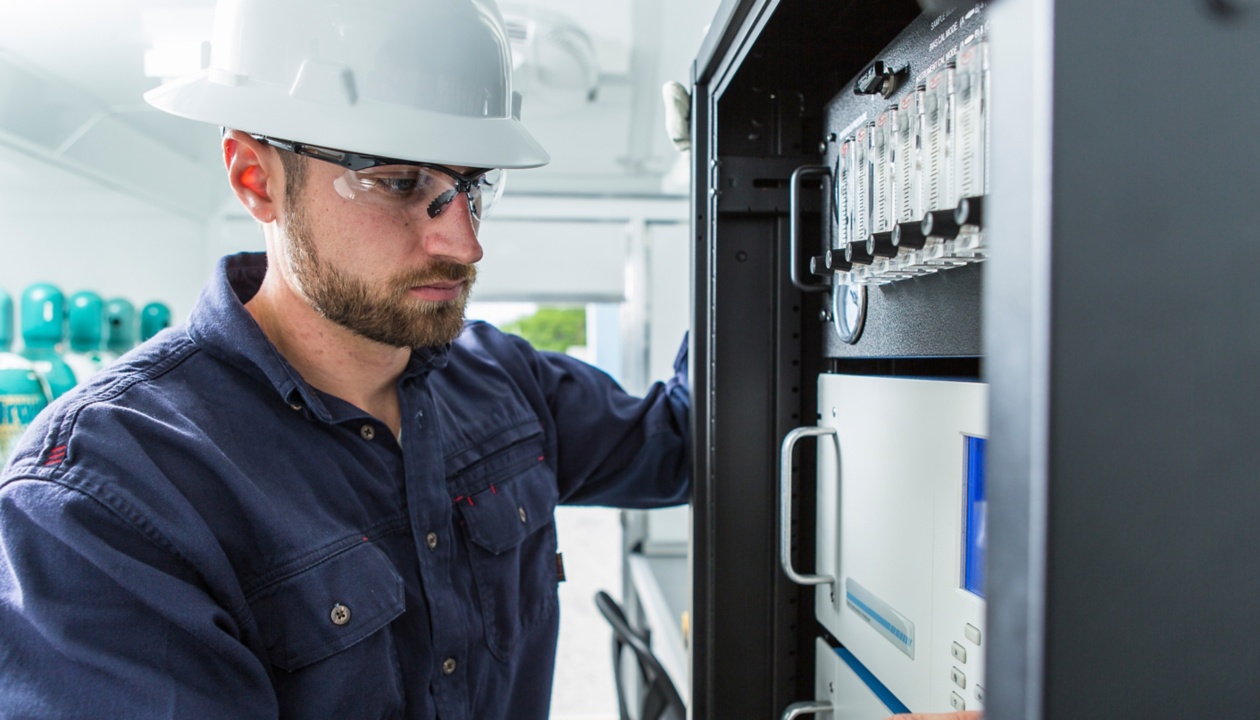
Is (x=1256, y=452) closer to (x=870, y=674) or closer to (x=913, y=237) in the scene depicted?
(x=913, y=237)

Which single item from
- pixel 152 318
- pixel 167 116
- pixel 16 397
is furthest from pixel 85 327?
pixel 167 116

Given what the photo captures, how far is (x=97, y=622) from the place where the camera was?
80 centimetres

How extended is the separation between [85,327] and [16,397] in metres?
0.53

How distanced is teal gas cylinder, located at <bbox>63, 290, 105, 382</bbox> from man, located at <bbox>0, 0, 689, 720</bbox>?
195cm

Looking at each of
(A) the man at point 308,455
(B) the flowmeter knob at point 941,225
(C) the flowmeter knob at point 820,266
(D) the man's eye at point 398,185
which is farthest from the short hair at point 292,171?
(B) the flowmeter knob at point 941,225

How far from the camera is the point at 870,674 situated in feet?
3.45

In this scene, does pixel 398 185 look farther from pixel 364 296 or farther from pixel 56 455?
pixel 56 455

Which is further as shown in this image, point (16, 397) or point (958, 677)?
point (16, 397)

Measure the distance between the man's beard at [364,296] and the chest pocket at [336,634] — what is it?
12.4 inches

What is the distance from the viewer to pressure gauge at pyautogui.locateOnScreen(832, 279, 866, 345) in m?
1.04

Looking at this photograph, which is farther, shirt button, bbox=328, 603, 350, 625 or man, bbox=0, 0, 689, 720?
shirt button, bbox=328, 603, 350, 625

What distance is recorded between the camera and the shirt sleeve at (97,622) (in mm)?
784

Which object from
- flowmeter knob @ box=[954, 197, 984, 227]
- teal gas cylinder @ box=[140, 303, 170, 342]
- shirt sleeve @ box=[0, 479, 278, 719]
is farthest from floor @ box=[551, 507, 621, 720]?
flowmeter knob @ box=[954, 197, 984, 227]

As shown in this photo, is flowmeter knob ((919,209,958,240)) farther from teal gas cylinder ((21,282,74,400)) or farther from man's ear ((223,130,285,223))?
teal gas cylinder ((21,282,74,400))
